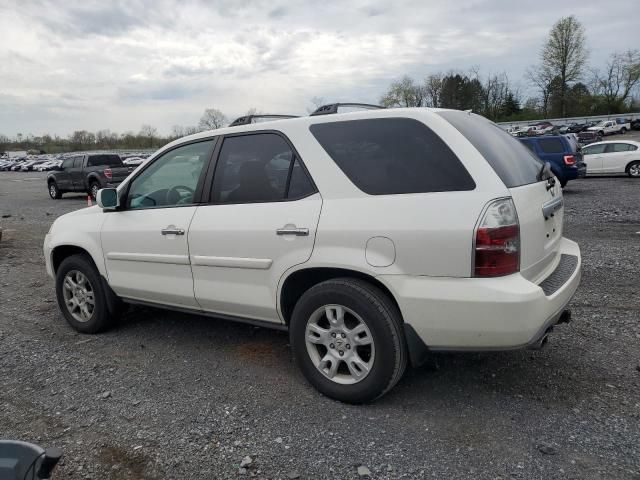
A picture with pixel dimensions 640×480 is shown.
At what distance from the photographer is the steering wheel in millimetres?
3981

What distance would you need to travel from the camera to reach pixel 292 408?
3264mm

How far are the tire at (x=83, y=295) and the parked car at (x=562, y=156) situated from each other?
1349 centimetres

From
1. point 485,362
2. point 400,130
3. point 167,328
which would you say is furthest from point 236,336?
point 400,130

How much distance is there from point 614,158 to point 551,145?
15.9 feet

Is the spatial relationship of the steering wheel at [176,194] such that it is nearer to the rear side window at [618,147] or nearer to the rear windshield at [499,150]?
the rear windshield at [499,150]

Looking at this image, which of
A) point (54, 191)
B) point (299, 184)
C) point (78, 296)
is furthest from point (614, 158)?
point (54, 191)

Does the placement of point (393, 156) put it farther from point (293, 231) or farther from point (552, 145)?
point (552, 145)

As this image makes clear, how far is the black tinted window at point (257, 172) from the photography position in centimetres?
341

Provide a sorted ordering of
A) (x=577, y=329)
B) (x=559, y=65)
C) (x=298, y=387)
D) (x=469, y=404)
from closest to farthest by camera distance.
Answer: (x=469, y=404) → (x=298, y=387) → (x=577, y=329) → (x=559, y=65)

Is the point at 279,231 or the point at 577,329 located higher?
the point at 279,231

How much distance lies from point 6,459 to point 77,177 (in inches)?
784

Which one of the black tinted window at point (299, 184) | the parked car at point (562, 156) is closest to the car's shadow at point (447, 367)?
the black tinted window at point (299, 184)

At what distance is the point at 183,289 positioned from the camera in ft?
12.9

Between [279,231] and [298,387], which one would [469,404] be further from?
[279,231]
